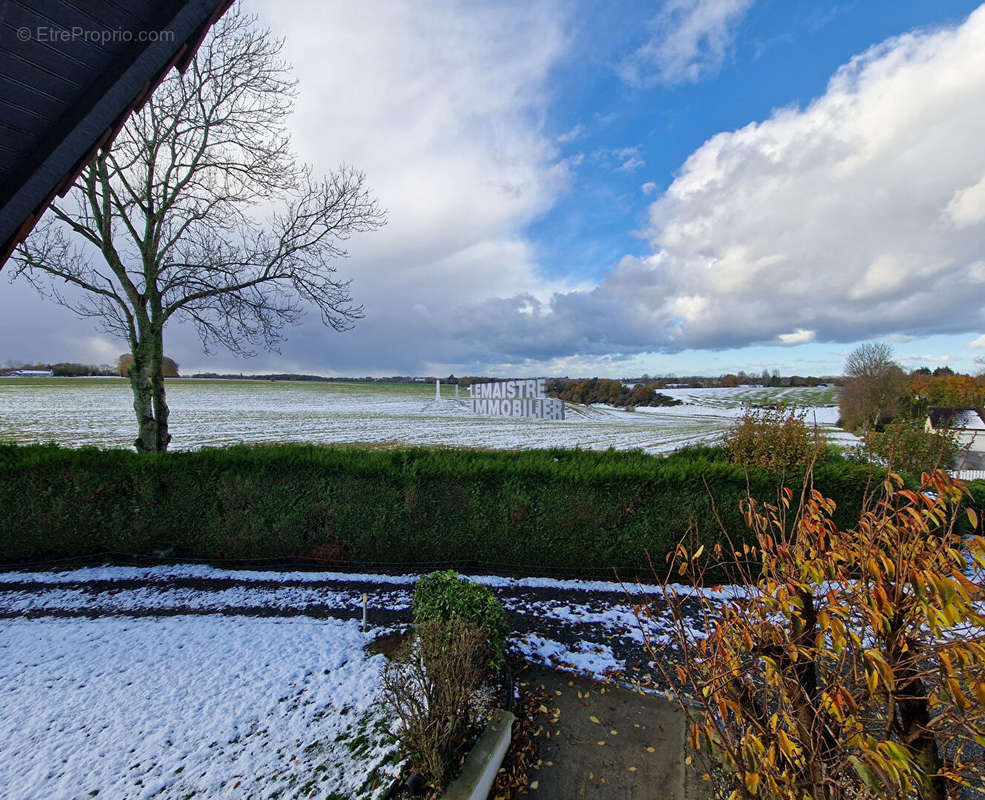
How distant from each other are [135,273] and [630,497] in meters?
13.5

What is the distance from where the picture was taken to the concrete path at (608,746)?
127 inches

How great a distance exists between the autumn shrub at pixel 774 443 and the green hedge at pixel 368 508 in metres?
0.62

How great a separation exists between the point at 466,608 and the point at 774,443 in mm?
7426

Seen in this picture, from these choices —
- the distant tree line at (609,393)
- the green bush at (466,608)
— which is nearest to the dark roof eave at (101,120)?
the green bush at (466,608)

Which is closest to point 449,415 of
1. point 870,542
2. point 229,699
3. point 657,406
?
point 657,406

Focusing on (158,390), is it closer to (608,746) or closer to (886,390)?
(608,746)

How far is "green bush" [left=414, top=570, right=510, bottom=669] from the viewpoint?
4.25 metres

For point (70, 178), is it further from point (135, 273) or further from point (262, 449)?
point (135, 273)

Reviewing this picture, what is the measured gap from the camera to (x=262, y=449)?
8352 millimetres

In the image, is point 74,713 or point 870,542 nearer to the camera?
point 870,542

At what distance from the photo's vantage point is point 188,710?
13.1 ft

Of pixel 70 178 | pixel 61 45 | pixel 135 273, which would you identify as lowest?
pixel 70 178

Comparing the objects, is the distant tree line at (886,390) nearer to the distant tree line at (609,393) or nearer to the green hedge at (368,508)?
the distant tree line at (609,393)

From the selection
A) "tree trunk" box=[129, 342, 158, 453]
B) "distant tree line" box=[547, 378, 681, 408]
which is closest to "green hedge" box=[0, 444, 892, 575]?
"tree trunk" box=[129, 342, 158, 453]
